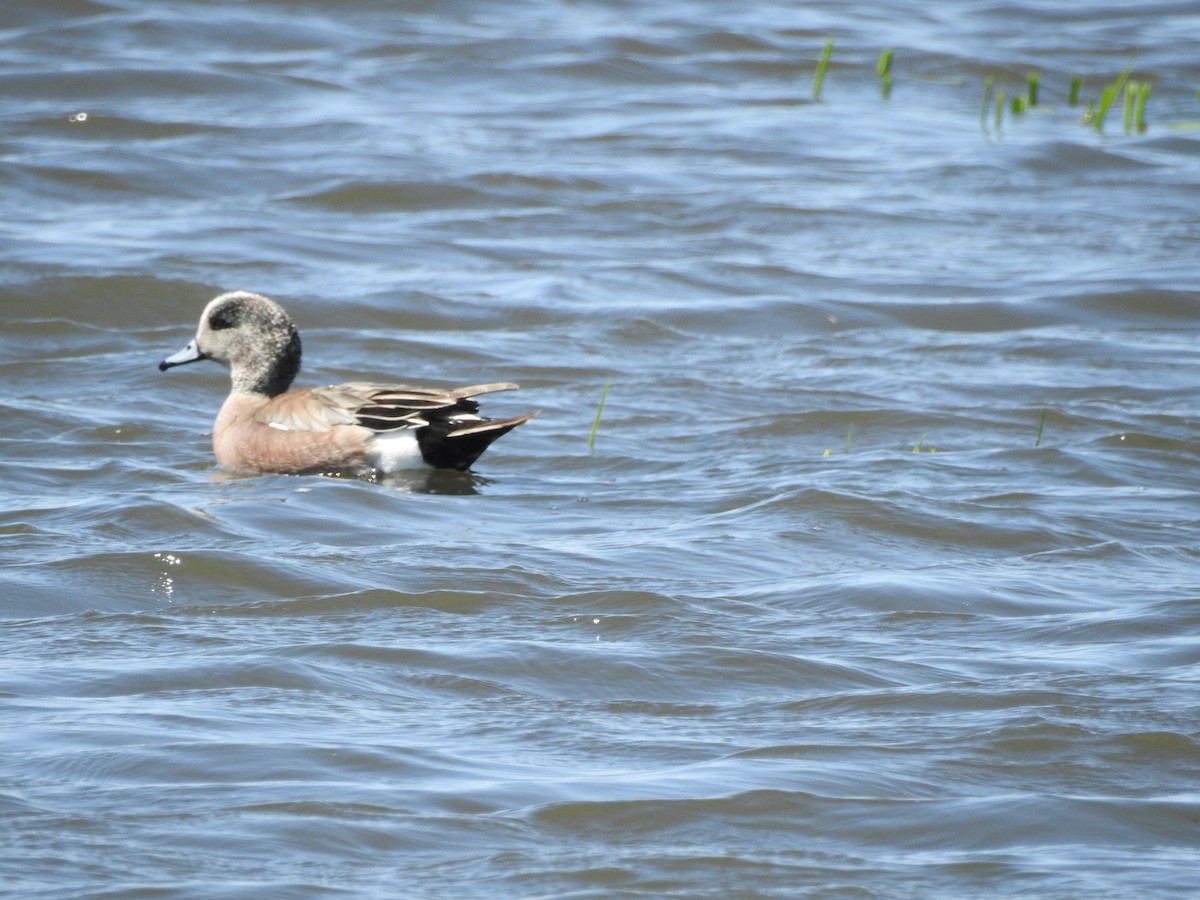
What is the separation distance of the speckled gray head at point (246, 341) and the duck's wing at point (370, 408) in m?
0.56

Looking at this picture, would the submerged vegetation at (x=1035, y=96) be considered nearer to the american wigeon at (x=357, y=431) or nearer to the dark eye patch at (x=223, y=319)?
the dark eye patch at (x=223, y=319)

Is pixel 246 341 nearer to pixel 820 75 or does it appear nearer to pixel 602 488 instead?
pixel 602 488

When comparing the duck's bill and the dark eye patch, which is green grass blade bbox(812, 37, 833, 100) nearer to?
the dark eye patch

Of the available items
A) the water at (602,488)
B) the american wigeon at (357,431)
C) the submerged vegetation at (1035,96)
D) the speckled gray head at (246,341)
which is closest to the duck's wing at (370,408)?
the american wigeon at (357,431)

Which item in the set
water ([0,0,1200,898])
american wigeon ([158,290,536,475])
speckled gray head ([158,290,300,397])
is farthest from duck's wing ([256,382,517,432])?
speckled gray head ([158,290,300,397])

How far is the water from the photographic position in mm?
3816

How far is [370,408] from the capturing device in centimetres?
756

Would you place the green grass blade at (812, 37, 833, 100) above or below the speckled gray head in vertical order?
above

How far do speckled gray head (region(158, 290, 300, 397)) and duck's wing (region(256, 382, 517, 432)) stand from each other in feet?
1.82

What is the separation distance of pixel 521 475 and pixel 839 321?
9.70ft

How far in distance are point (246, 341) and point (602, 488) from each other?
2.06 meters

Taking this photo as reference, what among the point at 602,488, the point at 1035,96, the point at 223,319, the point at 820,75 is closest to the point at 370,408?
the point at 602,488

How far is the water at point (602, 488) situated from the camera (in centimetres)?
382

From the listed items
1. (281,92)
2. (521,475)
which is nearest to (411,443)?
(521,475)
